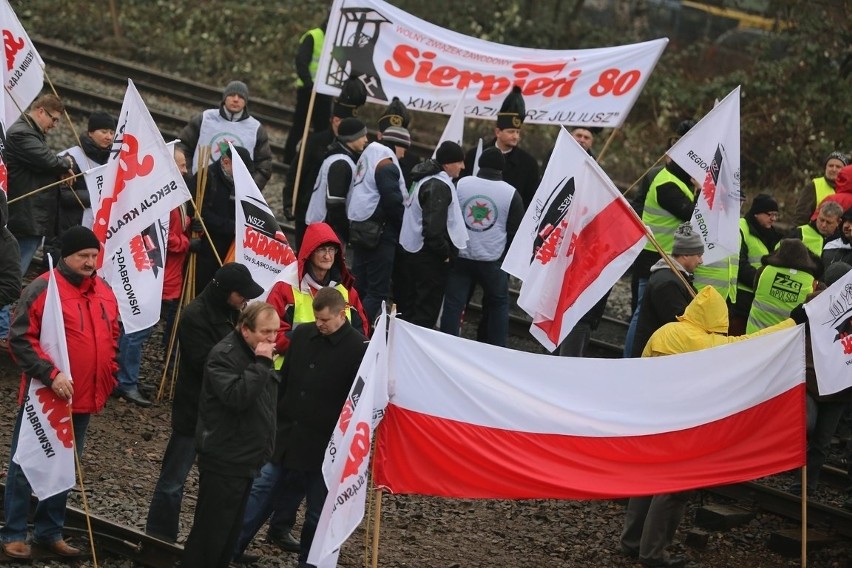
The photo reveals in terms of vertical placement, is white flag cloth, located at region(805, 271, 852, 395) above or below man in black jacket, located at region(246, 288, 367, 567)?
above

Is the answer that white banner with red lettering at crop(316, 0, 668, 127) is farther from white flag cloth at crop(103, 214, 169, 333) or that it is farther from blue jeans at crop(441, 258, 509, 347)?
white flag cloth at crop(103, 214, 169, 333)

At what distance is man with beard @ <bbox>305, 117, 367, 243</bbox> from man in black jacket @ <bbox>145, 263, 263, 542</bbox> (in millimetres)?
3750

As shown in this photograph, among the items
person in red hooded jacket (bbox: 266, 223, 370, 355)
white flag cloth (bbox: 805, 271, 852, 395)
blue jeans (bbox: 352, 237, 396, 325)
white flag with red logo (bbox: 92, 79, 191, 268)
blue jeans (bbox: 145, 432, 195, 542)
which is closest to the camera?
blue jeans (bbox: 145, 432, 195, 542)

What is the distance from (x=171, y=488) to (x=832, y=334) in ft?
14.8

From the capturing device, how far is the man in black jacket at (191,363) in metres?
8.62

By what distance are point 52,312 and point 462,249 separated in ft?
15.2

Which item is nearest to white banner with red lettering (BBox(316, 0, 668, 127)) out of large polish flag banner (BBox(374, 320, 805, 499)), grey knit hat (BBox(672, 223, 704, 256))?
grey knit hat (BBox(672, 223, 704, 256))

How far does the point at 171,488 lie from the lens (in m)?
8.98

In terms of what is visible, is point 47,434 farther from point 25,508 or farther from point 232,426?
point 232,426

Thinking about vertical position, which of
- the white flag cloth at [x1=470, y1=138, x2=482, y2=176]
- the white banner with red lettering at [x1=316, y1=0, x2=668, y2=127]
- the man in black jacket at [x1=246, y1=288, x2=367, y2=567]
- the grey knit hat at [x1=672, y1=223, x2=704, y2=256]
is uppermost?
the white banner with red lettering at [x1=316, y1=0, x2=668, y2=127]

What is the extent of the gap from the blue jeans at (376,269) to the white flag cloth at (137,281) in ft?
8.39

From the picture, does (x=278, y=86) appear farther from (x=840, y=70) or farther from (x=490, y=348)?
(x=490, y=348)

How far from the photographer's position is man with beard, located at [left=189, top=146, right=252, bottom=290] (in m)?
11.7

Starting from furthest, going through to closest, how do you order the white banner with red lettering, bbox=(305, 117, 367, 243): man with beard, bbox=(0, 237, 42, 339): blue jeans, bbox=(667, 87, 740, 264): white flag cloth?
the white banner with red lettering → bbox=(305, 117, 367, 243): man with beard → bbox=(0, 237, 42, 339): blue jeans → bbox=(667, 87, 740, 264): white flag cloth
